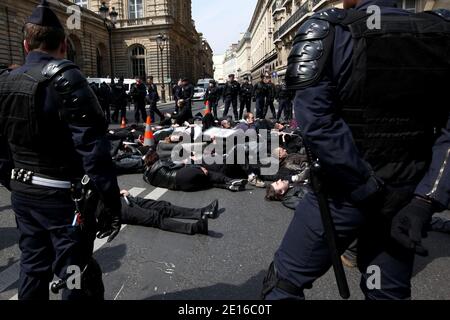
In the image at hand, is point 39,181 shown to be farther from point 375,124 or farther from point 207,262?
point 207,262

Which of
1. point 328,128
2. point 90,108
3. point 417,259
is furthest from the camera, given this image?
point 417,259

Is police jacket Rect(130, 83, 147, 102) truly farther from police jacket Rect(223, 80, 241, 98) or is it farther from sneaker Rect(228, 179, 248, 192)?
sneaker Rect(228, 179, 248, 192)

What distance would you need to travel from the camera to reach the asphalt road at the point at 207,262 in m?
2.99

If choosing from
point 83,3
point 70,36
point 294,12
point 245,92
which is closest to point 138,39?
point 83,3

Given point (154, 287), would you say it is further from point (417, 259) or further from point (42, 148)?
point (417, 259)

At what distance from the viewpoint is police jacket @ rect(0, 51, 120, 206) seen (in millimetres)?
1898

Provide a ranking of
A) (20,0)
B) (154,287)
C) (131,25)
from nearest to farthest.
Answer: (154,287), (20,0), (131,25)

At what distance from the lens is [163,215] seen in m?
4.47

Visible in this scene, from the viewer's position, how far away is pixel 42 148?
2035 millimetres
